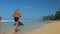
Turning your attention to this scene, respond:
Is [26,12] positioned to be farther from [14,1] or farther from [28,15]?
A: [14,1]

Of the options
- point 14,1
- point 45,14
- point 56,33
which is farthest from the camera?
point 45,14

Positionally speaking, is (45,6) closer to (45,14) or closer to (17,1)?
(45,14)

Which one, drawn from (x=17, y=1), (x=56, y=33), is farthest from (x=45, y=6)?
(x=56, y=33)

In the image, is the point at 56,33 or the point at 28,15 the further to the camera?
the point at 28,15

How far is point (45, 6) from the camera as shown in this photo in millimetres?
7512

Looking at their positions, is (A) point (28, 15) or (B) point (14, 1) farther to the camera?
(A) point (28, 15)

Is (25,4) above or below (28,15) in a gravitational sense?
above

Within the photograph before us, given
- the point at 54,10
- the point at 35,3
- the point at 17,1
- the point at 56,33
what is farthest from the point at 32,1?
the point at 56,33

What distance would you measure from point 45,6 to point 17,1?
1.31 metres

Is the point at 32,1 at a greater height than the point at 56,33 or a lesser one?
greater

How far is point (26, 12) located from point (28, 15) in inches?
10.8

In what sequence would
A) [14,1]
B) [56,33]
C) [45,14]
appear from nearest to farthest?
[56,33] → [14,1] → [45,14]

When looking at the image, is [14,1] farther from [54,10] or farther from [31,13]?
[54,10]

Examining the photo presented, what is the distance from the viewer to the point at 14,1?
708 centimetres
